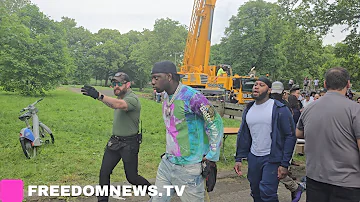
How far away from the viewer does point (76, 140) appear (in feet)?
28.6

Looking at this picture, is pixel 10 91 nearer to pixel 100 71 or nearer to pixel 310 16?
pixel 310 16

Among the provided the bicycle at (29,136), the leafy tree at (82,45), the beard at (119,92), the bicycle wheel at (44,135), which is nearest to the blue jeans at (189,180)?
the beard at (119,92)

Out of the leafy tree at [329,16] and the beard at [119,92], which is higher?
the leafy tree at [329,16]

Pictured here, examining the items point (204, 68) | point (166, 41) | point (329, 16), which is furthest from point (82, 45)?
point (329, 16)

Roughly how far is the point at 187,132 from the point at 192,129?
0.06m

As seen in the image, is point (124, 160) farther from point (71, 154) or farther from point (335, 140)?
point (71, 154)

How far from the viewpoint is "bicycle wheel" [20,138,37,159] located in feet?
21.1

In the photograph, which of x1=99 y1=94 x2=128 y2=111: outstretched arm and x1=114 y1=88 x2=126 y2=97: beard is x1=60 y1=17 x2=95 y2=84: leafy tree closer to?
x1=114 y1=88 x2=126 y2=97: beard

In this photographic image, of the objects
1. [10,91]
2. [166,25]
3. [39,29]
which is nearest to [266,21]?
[166,25]

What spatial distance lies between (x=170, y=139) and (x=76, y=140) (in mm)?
6464

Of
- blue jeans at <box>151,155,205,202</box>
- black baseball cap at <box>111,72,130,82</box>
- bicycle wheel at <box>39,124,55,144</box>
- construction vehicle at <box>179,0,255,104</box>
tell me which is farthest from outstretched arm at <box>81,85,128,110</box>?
construction vehicle at <box>179,0,255,104</box>

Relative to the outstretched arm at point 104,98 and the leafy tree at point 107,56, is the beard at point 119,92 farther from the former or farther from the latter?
the leafy tree at point 107,56

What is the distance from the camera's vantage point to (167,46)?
38.2m

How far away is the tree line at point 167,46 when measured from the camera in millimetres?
11734
